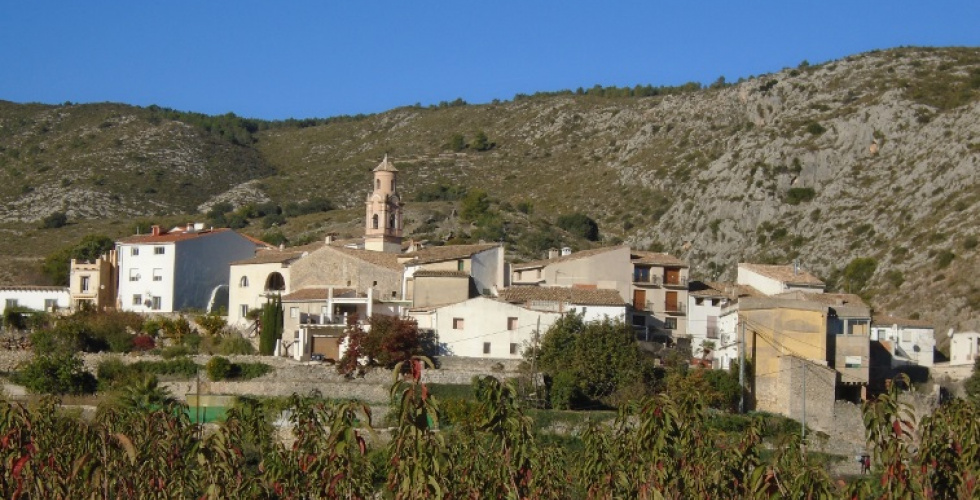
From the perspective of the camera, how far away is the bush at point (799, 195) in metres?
99.4

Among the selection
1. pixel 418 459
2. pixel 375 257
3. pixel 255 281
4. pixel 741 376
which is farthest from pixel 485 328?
pixel 418 459

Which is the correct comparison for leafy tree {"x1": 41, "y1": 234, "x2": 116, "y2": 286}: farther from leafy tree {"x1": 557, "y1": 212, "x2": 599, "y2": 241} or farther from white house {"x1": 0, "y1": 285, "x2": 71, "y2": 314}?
leafy tree {"x1": 557, "y1": 212, "x2": 599, "y2": 241}

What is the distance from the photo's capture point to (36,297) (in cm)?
7012

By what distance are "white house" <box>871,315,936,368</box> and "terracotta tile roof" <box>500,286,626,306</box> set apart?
1129 centimetres

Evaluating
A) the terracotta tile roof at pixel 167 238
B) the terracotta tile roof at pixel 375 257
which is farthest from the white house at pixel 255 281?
the terracotta tile roof at pixel 167 238

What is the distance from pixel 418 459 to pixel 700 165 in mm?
99925

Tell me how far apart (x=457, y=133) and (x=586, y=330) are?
9468cm

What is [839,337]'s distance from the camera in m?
58.2

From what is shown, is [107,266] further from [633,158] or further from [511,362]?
[633,158]

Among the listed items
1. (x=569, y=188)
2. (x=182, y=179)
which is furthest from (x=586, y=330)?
(x=182, y=179)

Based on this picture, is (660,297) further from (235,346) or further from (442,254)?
(235,346)

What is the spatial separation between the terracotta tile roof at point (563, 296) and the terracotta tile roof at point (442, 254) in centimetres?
258

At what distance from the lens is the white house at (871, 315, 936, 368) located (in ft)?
209

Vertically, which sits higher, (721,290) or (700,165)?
(700,165)
